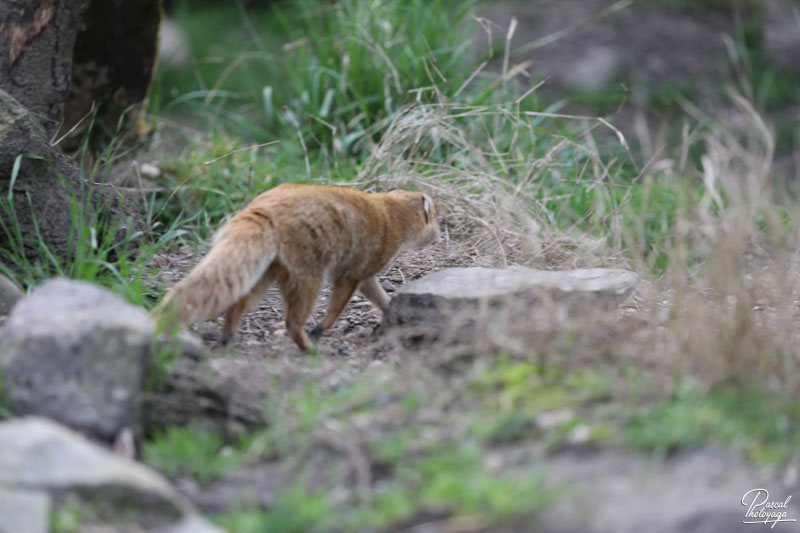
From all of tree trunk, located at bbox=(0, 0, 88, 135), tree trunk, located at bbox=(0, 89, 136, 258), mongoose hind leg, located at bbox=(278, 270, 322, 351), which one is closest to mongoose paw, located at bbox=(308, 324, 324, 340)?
mongoose hind leg, located at bbox=(278, 270, 322, 351)

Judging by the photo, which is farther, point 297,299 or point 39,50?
point 39,50

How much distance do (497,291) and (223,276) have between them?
1070mm

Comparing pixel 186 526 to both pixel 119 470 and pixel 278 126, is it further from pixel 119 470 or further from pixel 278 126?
pixel 278 126

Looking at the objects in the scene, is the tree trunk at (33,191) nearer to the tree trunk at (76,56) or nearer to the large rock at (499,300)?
the tree trunk at (76,56)

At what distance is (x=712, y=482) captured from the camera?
2.46 meters

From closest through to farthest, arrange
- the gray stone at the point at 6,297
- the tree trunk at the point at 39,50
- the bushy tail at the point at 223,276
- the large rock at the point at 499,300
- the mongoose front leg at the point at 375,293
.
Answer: the large rock at the point at 499,300
the bushy tail at the point at 223,276
the gray stone at the point at 6,297
the mongoose front leg at the point at 375,293
the tree trunk at the point at 39,50

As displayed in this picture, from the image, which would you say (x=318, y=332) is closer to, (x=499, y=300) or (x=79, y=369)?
(x=499, y=300)

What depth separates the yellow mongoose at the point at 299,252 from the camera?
332 centimetres

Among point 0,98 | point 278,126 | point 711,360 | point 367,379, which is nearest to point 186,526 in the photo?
point 367,379

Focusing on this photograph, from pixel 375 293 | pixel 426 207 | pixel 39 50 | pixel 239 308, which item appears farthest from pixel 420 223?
pixel 39 50

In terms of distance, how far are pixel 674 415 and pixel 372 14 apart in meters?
4.78

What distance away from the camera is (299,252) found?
3.67 metres

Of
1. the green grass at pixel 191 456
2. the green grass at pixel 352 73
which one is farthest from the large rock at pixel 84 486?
the green grass at pixel 352 73

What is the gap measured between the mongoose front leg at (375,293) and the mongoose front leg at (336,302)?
15 cm
